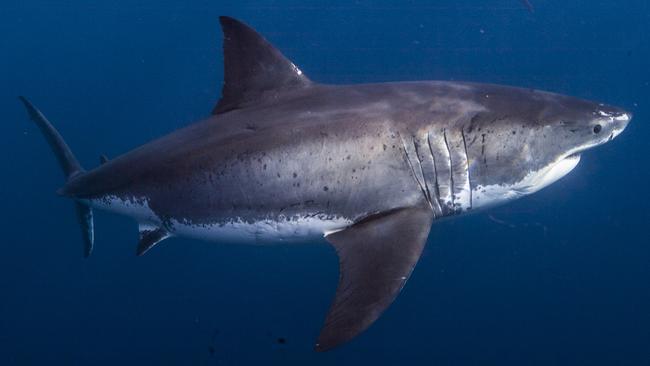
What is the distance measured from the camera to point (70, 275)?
1303cm

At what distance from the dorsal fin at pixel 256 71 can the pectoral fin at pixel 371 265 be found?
5.47 ft

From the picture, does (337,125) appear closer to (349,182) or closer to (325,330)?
(349,182)

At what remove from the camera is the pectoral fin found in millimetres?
2805

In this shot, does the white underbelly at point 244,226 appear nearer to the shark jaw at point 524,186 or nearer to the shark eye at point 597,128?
the shark jaw at point 524,186

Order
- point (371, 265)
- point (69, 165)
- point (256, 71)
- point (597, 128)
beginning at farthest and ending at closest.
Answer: point (69, 165) < point (256, 71) < point (597, 128) < point (371, 265)

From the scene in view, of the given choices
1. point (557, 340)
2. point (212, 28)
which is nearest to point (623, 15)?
point (212, 28)

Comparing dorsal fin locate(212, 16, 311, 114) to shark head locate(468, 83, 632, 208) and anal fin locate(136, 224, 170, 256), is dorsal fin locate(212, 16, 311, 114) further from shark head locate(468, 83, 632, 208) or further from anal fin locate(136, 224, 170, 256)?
shark head locate(468, 83, 632, 208)

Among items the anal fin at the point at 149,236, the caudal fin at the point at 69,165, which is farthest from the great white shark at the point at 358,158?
the caudal fin at the point at 69,165

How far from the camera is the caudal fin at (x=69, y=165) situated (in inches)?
244

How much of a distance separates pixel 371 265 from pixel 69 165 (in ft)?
16.8

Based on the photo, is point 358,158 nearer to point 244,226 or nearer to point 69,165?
point 244,226

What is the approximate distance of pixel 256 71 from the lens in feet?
15.1

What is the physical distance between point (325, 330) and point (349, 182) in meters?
1.34

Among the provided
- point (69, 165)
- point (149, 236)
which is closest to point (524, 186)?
point (149, 236)
